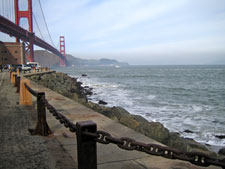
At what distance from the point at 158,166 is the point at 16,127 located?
10.1 ft

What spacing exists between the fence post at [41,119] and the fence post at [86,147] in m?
2.13

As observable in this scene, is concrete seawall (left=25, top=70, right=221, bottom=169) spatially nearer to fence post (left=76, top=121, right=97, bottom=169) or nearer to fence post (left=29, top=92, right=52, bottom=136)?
fence post (left=29, top=92, right=52, bottom=136)

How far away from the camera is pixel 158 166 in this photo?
9.24 feet

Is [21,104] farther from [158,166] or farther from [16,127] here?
[158,166]

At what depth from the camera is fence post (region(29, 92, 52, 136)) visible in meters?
3.78

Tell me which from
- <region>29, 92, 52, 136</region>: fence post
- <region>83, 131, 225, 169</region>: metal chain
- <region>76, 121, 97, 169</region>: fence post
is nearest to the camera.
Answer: <region>83, 131, 225, 169</region>: metal chain

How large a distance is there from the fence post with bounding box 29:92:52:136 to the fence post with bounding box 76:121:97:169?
2.13 m

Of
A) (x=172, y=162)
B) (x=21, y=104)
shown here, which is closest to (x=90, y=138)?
(x=172, y=162)

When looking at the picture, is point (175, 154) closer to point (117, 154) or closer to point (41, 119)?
point (117, 154)

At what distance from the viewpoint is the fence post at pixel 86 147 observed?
1811 mm

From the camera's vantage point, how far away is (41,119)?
3.89m

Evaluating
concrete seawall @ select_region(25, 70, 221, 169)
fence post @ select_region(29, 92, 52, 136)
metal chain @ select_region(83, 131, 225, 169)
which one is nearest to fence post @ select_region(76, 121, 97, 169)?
metal chain @ select_region(83, 131, 225, 169)

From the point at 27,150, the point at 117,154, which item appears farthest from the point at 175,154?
the point at 27,150

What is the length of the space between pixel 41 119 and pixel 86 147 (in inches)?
90.8
